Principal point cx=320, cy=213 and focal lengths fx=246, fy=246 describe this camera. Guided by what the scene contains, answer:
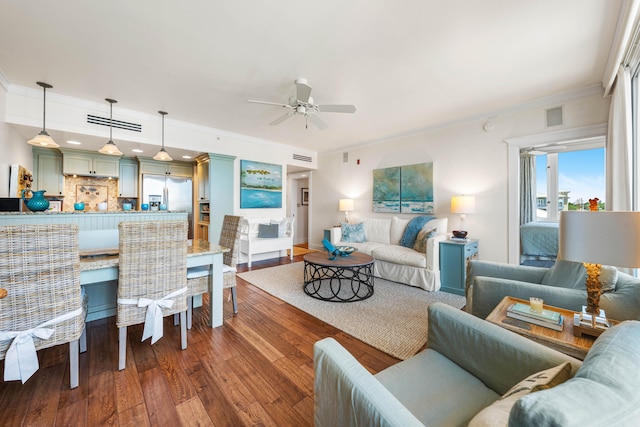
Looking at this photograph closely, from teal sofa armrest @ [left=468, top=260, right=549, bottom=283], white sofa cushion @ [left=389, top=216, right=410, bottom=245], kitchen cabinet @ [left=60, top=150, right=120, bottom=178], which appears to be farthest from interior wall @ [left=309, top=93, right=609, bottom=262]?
kitchen cabinet @ [left=60, top=150, right=120, bottom=178]

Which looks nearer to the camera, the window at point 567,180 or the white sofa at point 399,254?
the white sofa at point 399,254

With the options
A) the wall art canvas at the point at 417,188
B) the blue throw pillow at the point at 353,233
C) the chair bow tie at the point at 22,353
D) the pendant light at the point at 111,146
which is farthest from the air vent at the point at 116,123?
the wall art canvas at the point at 417,188

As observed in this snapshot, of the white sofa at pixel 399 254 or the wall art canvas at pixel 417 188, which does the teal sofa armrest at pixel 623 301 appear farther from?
the wall art canvas at pixel 417 188

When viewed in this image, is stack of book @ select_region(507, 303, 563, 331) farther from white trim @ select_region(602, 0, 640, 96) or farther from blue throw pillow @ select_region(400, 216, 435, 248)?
blue throw pillow @ select_region(400, 216, 435, 248)

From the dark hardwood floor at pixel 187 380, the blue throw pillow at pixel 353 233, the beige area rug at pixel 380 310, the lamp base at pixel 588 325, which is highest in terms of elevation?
the blue throw pillow at pixel 353 233

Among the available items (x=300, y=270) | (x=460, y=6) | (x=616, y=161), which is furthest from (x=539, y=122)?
(x=300, y=270)

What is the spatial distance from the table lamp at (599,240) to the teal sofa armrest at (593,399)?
28.7 inches

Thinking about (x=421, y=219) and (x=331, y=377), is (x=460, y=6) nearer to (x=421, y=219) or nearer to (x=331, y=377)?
(x=331, y=377)

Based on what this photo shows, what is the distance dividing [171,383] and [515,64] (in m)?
4.14

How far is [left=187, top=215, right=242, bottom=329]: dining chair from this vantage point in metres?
2.29

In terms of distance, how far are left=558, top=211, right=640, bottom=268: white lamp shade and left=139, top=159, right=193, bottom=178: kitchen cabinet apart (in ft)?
20.5

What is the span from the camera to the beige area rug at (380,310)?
7.07 ft

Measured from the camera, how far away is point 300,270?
4465mm

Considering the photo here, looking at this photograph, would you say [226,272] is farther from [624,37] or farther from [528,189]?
[528,189]
